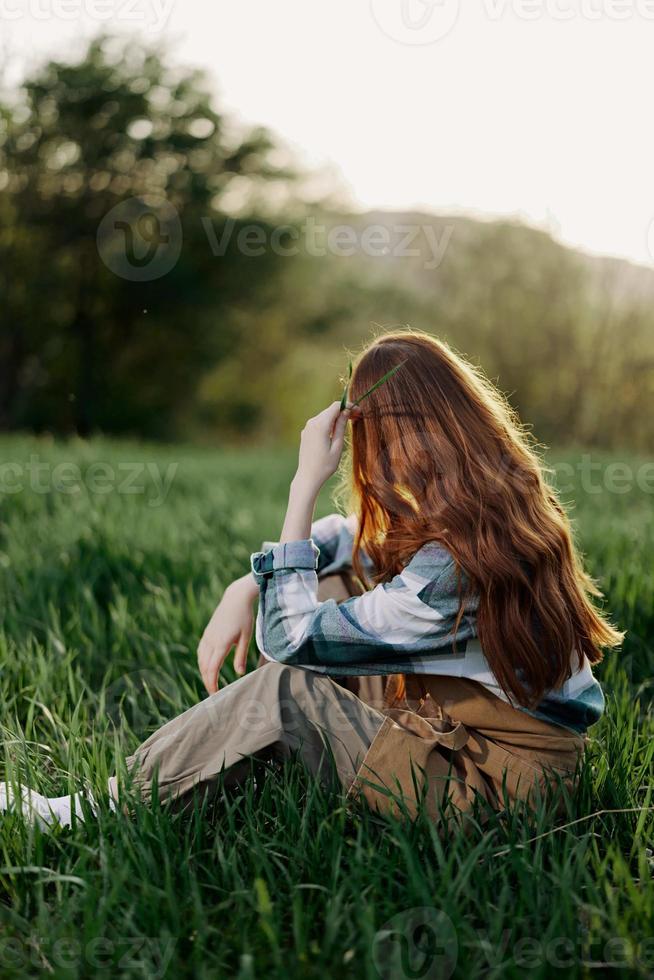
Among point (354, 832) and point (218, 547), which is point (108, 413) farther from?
point (354, 832)

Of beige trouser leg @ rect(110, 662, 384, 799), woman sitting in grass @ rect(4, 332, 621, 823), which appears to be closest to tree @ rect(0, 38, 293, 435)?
woman sitting in grass @ rect(4, 332, 621, 823)

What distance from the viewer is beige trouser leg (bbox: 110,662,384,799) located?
5.33ft

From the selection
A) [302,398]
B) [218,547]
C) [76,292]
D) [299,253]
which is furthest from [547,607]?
[302,398]

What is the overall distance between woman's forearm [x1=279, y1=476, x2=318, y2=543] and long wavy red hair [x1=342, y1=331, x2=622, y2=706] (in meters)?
0.11

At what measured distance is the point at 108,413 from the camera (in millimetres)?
14539

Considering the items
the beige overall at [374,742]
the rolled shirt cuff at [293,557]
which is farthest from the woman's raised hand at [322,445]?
the beige overall at [374,742]

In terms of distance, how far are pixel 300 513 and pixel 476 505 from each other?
34 centimetres

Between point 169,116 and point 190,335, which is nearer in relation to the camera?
point 169,116

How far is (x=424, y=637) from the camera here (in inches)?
62.0

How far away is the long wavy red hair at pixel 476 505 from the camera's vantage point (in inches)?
61.7

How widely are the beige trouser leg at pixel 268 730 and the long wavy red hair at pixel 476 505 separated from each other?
27 centimetres

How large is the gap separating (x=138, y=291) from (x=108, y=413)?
6.62 ft

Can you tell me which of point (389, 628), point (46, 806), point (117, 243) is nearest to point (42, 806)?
point (46, 806)

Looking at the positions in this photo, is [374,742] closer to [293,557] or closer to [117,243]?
[293,557]
